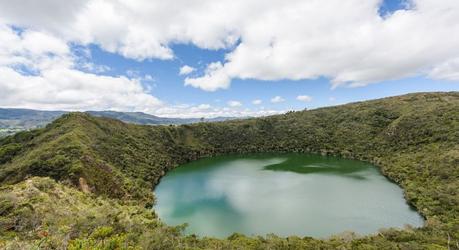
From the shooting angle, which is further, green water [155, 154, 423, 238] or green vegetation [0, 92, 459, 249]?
green water [155, 154, 423, 238]

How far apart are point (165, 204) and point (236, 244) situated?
23895mm

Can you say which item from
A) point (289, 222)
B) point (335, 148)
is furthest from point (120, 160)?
point (335, 148)

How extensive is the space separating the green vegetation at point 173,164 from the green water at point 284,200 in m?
3.84

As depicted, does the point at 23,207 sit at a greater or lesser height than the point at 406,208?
greater

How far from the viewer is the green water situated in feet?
123

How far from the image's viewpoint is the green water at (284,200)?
123ft

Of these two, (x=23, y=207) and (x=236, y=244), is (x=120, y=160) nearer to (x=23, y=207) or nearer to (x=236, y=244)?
→ (x=23, y=207)

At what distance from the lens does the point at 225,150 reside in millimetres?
104750

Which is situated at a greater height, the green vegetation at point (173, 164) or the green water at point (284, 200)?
the green vegetation at point (173, 164)

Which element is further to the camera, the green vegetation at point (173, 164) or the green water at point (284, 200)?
the green water at point (284, 200)

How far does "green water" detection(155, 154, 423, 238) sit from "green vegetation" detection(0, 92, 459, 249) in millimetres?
3841

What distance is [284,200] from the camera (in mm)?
47750

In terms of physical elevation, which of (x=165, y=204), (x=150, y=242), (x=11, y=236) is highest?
(x=11, y=236)

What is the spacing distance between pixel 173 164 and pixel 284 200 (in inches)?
1694
